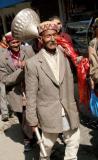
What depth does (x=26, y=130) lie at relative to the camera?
5.81 m

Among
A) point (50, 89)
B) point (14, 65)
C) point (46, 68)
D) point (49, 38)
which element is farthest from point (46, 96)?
point (14, 65)

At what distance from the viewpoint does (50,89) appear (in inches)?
171

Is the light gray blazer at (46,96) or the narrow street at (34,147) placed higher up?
→ the light gray blazer at (46,96)

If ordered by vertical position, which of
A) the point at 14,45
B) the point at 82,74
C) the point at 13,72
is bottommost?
the point at 13,72

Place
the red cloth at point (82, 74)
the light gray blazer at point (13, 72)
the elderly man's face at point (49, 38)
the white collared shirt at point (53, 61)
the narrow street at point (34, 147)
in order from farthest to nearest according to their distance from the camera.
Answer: the light gray blazer at point (13, 72) → the narrow street at point (34, 147) → the red cloth at point (82, 74) → the white collared shirt at point (53, 61) → the elderly man's face at point (49, 38)

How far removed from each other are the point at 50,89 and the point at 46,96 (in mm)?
84

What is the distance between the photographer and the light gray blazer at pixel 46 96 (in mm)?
4312

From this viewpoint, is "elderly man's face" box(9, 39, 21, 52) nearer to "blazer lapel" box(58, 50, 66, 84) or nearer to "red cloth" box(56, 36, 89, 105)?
"red cloth" box(56, 36, 89, 105)

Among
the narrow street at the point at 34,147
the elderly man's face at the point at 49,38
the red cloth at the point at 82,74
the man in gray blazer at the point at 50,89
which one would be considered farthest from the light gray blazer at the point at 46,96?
the narrow street at the point at 34,147

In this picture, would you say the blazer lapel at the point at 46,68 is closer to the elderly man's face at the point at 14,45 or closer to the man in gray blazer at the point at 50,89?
the man in gray blazer at the point at 50,89

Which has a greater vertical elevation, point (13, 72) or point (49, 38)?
point (49, 38)

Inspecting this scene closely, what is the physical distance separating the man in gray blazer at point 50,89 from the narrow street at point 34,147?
45.8 inches

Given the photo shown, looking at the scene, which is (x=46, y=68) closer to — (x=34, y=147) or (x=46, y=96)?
(x=46, y=96)

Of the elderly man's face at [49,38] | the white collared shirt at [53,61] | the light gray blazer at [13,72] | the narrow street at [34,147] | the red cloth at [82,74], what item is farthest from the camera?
the light gray blazer at [13,72]
